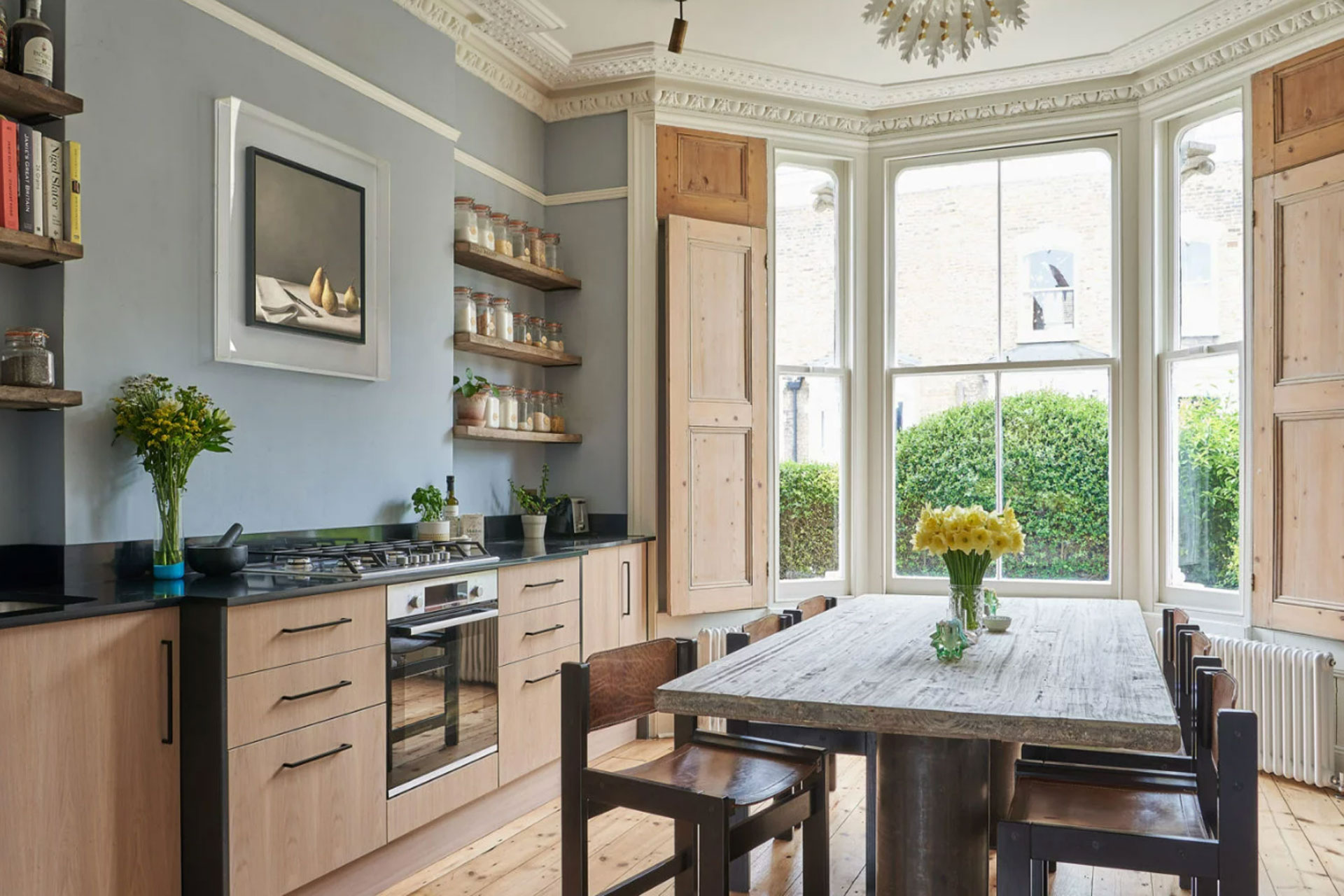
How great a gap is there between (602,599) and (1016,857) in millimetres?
2643

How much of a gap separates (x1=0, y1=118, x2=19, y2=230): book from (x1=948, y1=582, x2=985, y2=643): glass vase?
260 cm

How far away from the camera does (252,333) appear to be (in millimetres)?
3168

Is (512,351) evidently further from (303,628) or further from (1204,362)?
(1204,362)

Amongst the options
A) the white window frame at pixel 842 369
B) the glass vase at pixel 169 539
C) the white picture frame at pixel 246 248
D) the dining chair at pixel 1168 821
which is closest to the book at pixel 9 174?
the white picture frame at pixel 246 248

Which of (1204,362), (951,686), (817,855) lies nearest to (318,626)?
(817,855)

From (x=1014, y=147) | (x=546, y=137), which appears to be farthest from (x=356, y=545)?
(x=1014, y=147)

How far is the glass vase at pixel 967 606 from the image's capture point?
8.95ft

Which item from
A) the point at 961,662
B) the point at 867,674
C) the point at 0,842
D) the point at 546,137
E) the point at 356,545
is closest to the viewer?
the point at 0,842

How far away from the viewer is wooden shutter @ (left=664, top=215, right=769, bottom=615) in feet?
16.2

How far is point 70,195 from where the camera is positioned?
8.46 feet

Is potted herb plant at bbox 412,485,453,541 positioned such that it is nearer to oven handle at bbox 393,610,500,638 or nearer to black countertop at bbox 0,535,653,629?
oven handle at bbox 393,610,500,638

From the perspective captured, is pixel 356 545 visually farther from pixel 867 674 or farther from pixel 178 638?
pixel 867 674

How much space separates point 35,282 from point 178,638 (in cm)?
105

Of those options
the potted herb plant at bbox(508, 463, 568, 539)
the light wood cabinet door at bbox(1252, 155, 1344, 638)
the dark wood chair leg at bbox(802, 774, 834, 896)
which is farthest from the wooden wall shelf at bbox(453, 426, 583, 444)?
the light wood cabinet door at bbox(1252, 155, 1344, 638)
